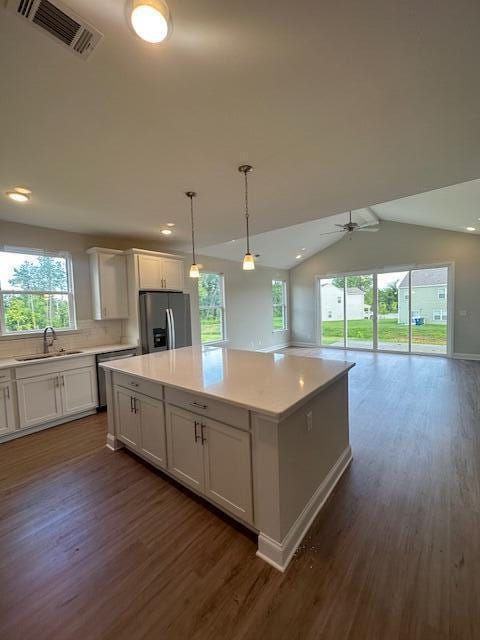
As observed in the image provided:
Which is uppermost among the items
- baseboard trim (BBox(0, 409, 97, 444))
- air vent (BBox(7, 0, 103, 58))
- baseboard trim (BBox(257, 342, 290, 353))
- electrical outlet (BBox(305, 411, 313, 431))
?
air vent (BBox(7, 0, 103, 58))

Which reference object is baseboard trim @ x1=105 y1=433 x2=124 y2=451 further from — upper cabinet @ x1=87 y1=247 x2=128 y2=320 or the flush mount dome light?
the flush mount dome light

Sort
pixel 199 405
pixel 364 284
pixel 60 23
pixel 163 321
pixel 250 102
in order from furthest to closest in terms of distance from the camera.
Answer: pixel 364 284 < pixel 163 321 < pixel 199 405 < pixel 250 102 < pixel 60 23

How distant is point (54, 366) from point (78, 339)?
30.3 inches

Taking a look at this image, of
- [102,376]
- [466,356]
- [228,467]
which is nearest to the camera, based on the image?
[228,467]

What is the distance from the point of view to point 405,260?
701 centimetres

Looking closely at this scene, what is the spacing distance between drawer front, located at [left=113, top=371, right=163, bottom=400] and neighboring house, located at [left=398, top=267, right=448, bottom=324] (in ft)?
23.1

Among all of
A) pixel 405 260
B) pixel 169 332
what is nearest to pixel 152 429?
pixel 169 332

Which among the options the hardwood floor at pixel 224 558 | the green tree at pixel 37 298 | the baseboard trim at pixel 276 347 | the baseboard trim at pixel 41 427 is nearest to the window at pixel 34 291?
the green tree at pixel 37 298

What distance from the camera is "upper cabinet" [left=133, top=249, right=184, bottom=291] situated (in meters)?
4.22

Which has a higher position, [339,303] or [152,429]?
[339,303]

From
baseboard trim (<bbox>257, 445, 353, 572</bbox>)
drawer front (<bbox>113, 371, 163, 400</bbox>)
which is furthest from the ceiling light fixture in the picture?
baseboard trim (<bbox>257, 445, 353, 572</bbox>)

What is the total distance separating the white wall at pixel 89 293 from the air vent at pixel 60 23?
312 cm

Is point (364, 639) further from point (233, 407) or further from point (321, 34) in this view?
point (321, 34)

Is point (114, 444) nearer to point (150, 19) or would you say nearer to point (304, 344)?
point (150, 19)
